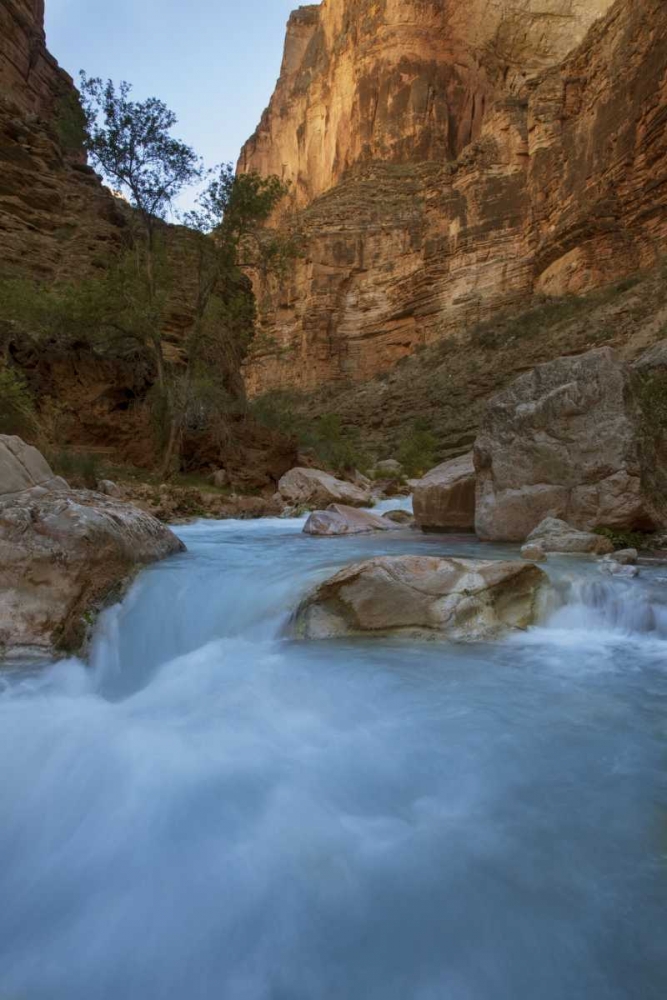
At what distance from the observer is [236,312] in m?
16.9

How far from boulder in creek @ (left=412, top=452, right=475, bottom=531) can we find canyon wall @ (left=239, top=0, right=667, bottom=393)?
30.3ft

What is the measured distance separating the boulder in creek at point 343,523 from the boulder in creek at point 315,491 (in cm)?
317

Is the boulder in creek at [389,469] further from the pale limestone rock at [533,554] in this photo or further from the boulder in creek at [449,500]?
the pale limestone rock at [533,554]

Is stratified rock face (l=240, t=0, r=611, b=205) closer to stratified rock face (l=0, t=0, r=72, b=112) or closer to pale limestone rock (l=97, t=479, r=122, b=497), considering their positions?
stratified rock face (l=0, t=0, r=72, b=112)

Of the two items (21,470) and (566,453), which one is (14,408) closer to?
(21,470)

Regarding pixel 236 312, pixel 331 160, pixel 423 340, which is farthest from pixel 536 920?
pixel 331 160

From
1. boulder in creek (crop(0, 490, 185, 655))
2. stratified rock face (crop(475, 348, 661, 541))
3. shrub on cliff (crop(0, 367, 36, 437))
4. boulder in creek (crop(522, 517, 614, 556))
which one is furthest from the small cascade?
shrub on cliff (crop(0, 367, 36, 437))

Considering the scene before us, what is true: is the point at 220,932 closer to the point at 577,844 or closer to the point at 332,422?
the point at 577,844

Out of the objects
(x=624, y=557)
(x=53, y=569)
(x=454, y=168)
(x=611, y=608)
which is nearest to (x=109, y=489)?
(x=53, y=569)

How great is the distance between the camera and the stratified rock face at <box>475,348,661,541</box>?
248 inches

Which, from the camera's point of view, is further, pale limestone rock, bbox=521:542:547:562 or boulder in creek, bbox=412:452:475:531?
boulder in creek, bbox=412:452:475:531

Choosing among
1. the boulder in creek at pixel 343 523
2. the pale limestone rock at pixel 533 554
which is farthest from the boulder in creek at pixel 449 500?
the pale limestone rock at pixel 533 554

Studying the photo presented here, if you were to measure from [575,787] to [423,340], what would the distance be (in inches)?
1612

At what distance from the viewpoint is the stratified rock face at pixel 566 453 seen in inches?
248
